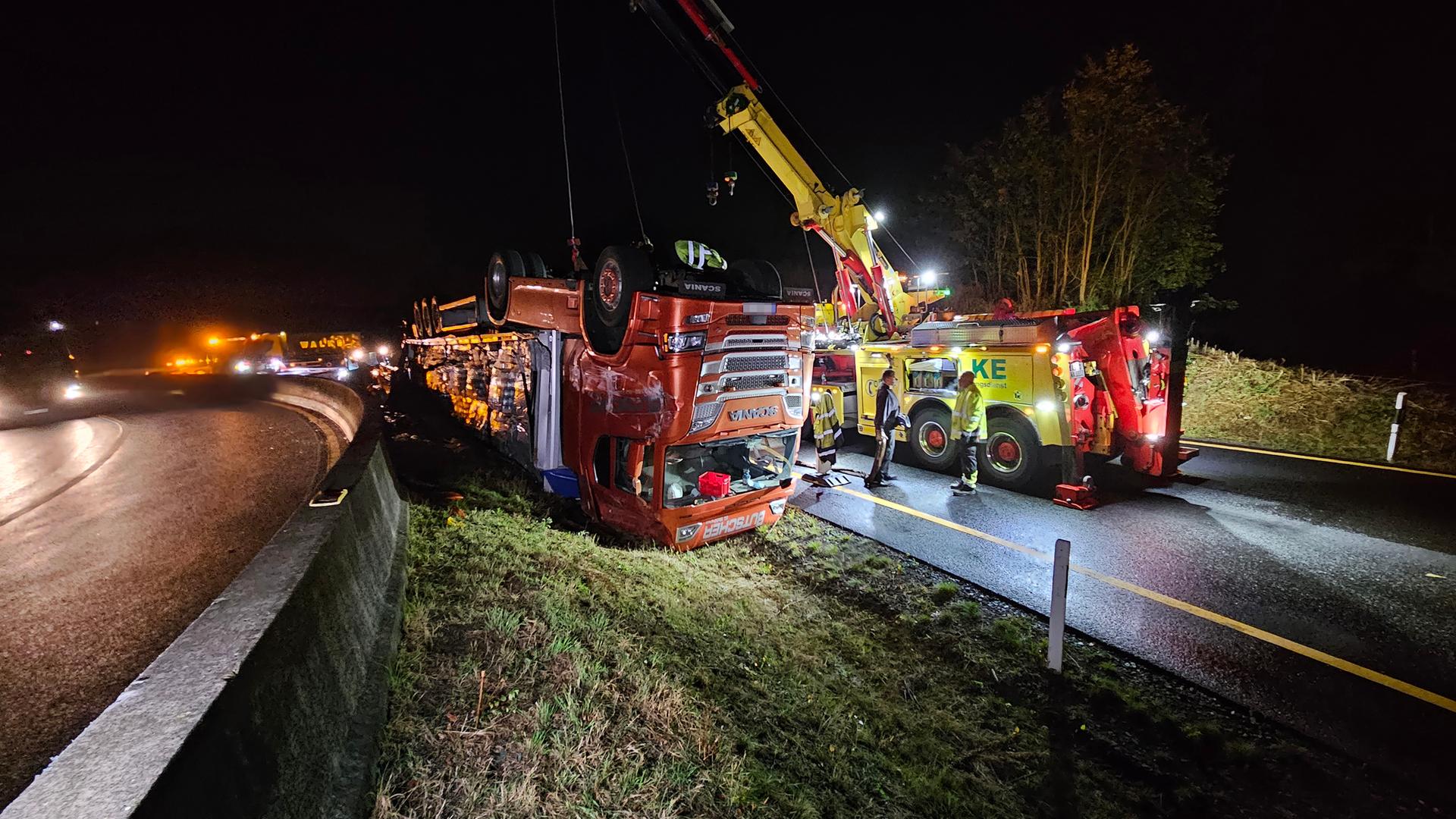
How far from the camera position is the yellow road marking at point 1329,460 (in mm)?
8320

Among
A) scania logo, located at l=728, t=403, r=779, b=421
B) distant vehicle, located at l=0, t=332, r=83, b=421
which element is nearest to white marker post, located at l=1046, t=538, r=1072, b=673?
scania logo, located at l=728, t=403, r=779, b=421

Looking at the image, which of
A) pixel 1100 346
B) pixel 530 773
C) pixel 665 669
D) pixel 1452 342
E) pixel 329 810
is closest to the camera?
pixel 329 810

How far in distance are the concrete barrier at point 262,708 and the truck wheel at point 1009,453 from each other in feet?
25.4

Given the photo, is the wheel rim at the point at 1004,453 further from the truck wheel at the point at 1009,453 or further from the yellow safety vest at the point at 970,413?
the yellow safety vest at the point at 970,413

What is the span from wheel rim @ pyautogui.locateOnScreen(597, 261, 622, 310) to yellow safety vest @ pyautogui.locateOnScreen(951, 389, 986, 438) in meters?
5.13

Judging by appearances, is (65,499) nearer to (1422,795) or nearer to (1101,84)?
(1422,795)

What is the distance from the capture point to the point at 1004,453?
837 centimetres

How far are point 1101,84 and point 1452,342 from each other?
13919 millimetres

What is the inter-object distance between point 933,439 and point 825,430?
181cm

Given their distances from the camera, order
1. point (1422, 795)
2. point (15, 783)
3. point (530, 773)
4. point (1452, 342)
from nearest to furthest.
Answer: point (530, 773), point (15, 783), point (1422, 795), point (1452, 342)

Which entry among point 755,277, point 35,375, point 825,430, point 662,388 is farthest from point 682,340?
point 35,375

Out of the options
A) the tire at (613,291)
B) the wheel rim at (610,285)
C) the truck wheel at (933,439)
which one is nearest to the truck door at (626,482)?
the tire at (613,291)

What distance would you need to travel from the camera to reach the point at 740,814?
7.95 ft

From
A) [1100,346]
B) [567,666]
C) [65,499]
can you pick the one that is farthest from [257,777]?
[1100,346]
